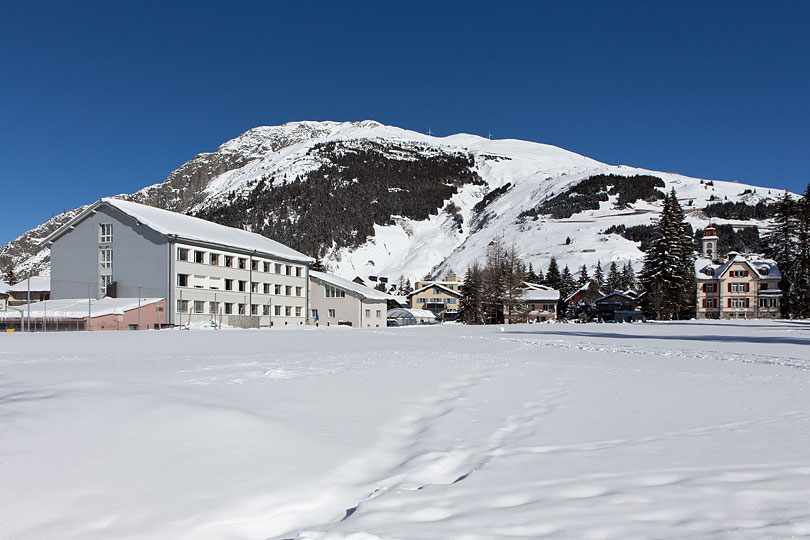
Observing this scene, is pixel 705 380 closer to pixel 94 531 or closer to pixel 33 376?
pixel 94 531

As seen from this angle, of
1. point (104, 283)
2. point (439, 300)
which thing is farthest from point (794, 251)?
point (104, 283)

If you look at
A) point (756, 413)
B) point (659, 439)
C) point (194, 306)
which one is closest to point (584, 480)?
point (659, 439)

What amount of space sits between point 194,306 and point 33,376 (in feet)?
146

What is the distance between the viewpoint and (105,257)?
177 feet

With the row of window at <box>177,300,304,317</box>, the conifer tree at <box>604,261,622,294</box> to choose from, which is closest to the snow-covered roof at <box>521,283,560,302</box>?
the conifer tree at <box>604,261,622,294</box>

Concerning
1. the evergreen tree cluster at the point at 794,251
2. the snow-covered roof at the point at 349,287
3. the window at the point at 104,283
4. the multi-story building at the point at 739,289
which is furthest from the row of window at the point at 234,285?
the multi-story building at the point at 739,289

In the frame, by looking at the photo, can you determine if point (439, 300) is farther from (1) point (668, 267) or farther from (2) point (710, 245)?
(2) point (710, 245)

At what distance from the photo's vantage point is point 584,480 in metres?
4.87

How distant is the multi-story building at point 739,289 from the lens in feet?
279

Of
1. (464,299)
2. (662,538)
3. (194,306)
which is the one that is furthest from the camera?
(464,299)

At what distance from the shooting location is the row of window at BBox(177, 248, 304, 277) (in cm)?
5318

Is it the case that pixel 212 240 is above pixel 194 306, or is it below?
above

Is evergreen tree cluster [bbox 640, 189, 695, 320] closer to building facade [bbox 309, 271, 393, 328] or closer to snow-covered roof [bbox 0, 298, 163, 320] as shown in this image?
building facade [bbox 309, 271, 393, 328]

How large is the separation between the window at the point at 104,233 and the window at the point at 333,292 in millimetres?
26427
